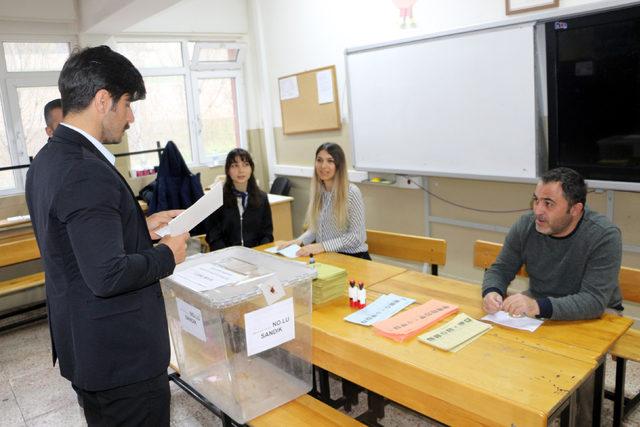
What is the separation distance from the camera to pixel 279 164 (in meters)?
5.65

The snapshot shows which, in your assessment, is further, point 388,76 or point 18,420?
point 388,76

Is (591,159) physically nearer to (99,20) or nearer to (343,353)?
(343,353)

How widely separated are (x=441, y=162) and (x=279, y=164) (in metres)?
2.38

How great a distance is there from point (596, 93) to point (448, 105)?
3.11ft

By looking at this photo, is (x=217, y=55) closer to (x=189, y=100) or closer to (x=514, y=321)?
(x=189, y=100)

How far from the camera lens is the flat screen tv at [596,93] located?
272cm

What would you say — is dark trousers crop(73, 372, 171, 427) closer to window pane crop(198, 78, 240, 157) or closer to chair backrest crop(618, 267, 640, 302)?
chair backrest crop(618, 267, 640, 302)

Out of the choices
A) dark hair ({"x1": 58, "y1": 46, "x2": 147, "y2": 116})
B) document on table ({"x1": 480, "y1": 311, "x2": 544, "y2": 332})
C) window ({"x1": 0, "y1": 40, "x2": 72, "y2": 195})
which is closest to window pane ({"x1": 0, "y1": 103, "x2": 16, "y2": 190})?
window ({"x1": 0, "y1": 40, "x2": 72, "y2": 195})

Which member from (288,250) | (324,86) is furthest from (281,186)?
(288,250)

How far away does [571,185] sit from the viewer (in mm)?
1892

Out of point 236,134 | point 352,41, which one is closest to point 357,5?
point 352,41

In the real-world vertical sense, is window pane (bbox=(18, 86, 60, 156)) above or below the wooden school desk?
above

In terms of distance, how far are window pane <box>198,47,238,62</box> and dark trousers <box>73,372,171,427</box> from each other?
15.0 ft

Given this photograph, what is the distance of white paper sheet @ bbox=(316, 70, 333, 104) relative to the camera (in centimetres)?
471
